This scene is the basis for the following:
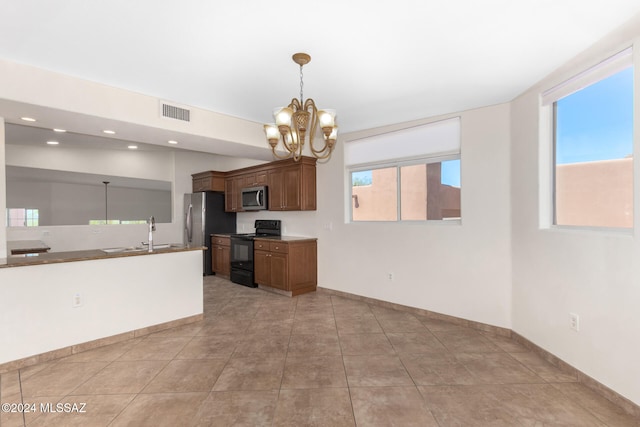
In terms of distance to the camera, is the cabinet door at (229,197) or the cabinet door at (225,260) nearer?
the cabinet door at (225,260)

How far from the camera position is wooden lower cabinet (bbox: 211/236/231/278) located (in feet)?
19.9

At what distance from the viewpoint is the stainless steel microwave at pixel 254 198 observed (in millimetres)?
5480

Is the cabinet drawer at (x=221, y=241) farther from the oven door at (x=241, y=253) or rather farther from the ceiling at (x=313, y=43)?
the ceiling at (x=313, y=43)

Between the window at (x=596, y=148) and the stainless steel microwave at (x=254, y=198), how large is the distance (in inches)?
164

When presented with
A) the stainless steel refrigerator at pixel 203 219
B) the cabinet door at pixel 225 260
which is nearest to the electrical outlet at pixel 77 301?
the cabinet door at pixel 225 260

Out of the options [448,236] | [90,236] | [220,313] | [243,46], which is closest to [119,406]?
[220,313]

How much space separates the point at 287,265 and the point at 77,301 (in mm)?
2555

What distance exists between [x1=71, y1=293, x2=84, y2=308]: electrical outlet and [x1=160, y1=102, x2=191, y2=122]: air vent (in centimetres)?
198

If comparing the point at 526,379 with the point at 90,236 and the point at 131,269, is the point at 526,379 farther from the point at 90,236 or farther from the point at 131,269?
the point at 90,236

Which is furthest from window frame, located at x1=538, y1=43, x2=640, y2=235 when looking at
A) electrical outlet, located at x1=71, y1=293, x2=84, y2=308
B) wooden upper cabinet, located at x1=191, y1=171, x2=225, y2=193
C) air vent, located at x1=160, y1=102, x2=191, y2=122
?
wooden upper cabinet, located at x1=191, y1=171, x2=225, y2=193

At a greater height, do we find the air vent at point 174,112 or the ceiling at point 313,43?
the ceiling at point 313,43

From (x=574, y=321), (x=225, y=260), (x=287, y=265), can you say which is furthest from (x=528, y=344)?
(x=225, y=260)

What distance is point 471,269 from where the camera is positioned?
349 cm

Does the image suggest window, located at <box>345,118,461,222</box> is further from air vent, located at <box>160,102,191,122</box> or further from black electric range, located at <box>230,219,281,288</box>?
air vent, located at <box>160,102,191,122</box>
